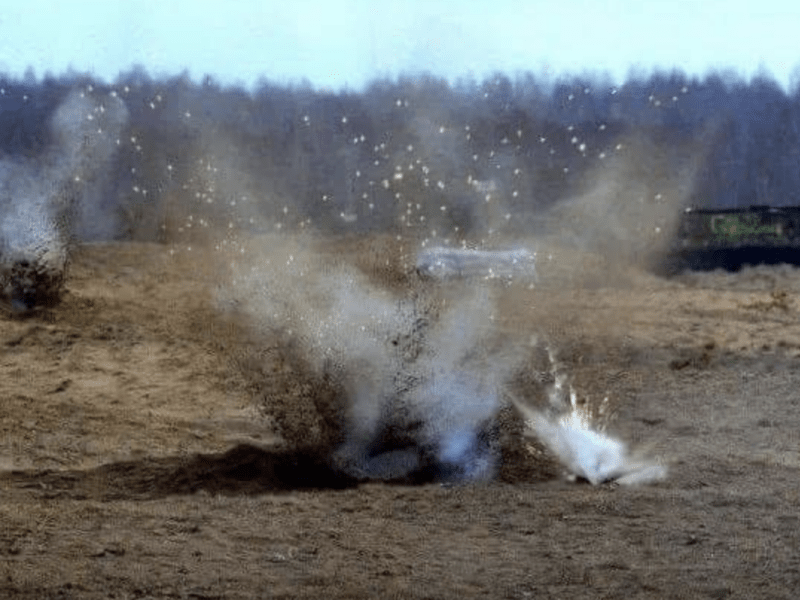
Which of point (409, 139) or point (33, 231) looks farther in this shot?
point (409, 139)

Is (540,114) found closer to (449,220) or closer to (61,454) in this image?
(449,220)

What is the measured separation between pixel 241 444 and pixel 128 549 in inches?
128

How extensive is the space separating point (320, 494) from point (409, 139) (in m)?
43.9

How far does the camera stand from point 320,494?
7.55m

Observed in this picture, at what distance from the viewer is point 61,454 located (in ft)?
29.5

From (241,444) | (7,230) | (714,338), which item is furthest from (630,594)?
(7,230)

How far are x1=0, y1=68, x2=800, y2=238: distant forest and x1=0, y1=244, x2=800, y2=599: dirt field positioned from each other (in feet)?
79.7

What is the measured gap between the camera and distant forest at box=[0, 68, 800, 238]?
1777 inches

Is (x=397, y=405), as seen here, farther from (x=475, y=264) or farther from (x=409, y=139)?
(x=409, y=139)

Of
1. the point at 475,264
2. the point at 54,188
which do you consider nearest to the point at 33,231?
the point at 54,188

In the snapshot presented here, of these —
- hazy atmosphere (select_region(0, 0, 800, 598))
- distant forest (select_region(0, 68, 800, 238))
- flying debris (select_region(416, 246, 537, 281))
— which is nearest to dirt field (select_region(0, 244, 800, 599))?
hazy atmosphere (select_region(0, 0, 800, 598))

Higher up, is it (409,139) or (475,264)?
(409,139)

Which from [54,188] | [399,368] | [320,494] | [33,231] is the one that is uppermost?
[54,188]

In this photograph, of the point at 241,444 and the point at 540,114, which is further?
the point at 540,114
